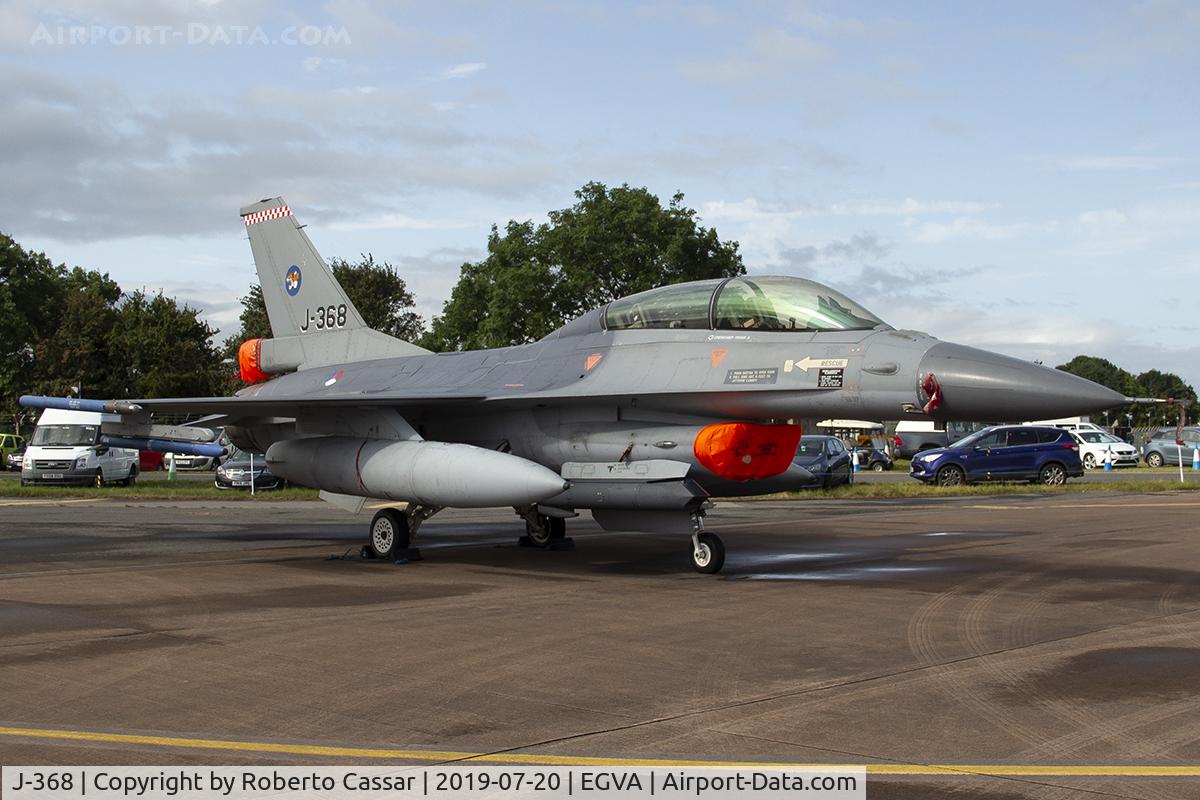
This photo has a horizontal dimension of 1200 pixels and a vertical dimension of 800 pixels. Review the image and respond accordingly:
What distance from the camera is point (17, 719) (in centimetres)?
599

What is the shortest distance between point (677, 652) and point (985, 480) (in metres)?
27.7

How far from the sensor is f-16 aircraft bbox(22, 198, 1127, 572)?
1105cm

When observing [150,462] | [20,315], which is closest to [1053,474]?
[150,462]

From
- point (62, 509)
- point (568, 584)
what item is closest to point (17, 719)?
point (568, 584)

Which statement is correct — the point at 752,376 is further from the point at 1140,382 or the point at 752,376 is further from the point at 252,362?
the point at 1140,382

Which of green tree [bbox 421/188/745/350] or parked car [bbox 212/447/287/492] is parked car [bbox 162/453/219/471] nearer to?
green tree [bbox 421/188/745/350]

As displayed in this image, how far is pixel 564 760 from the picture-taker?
5.27 meters

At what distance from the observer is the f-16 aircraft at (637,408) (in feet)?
36.2

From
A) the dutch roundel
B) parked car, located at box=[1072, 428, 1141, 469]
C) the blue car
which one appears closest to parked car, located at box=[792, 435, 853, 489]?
the blue car

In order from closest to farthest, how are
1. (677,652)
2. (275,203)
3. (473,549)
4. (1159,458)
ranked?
(677,652) → (473,549) → (275,203) → (1159,458)

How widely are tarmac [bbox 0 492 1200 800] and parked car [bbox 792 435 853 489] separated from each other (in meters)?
15.3

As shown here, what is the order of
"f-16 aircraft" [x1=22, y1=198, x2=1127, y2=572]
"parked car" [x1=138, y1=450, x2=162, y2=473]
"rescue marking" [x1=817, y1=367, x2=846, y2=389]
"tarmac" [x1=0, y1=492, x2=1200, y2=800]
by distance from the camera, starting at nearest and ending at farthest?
"tarmac" [x1=0, y1=492, x2=1200, y2=800] → "f-16 aircraft" [x1=22, y1=198, x2=1127, y2=572] → "rescue marking" [x1=817, y1=367, x2=846, y2=389] → "parked car" [x1=138, y1=450, x2=162, y2=473]

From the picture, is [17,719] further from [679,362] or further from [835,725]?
[679,362]

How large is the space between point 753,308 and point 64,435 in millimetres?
28646
